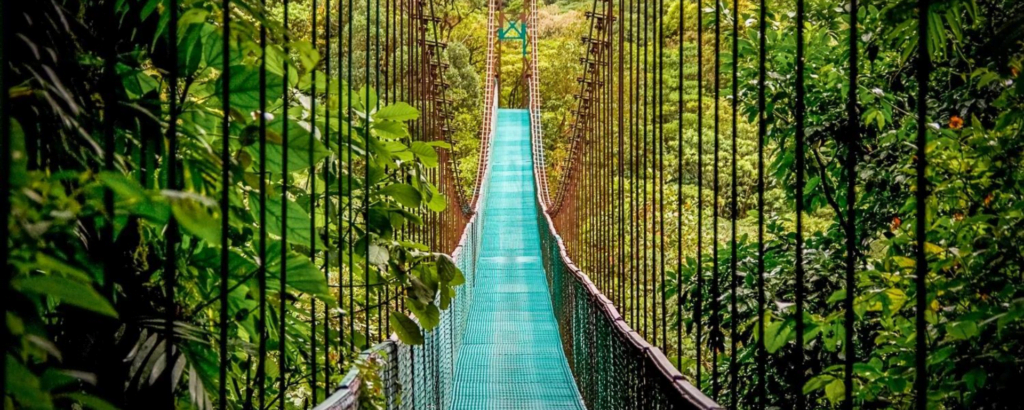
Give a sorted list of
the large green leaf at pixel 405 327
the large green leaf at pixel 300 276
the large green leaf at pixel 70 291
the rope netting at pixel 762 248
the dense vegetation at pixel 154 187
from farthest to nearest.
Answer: the large green leaf at pixel 405 327 < the rope netting at pixel 762 248 < the large green leaf at pixel 300 276 < the dense vegetation at pixel 154 187 < the large green leaf at pixel 70 291

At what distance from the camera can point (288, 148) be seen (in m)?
1.21

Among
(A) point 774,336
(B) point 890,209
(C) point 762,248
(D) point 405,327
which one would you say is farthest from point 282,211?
(B) point 890,209

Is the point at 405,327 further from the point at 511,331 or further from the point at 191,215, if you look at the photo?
the point at 511,331

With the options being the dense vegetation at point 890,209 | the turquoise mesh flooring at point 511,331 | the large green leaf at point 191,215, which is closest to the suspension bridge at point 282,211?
the large green leaf at point 191,215

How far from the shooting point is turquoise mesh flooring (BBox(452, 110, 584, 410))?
197 inches

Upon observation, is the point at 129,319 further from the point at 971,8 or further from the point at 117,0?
the point at 971,8

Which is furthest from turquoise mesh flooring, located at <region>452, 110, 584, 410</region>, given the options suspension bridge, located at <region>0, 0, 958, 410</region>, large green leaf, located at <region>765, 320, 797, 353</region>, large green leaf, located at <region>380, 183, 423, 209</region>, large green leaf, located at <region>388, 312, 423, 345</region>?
large green leaf, located at <region>765, 320, 797, 353</region>

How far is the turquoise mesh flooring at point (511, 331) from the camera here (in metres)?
5.02

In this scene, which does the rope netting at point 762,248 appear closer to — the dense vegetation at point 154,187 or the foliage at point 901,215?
the foliage at point 901,215

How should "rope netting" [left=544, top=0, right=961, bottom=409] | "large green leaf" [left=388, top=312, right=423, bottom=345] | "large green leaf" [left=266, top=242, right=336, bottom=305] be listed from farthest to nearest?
"large green leaf" [left=388, top=312, right=423, bottom=345]
"rope netting" [left=544, top=0, right=961, bottom=409]
"large green leaf" [left=266, top=242, right=336, bottom=305]

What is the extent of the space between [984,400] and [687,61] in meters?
13.9

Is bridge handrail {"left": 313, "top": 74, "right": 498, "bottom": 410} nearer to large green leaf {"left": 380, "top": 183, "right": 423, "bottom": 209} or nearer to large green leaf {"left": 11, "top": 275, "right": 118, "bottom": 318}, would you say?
large green leaf {"left": 380, "top": 183, "right": 423, "bottom": 209}

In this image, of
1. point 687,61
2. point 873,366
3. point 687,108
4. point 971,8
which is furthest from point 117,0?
point 687,108

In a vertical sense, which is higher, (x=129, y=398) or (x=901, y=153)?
(x=901, y=153)
